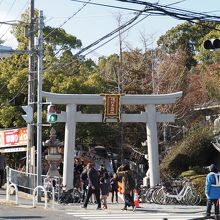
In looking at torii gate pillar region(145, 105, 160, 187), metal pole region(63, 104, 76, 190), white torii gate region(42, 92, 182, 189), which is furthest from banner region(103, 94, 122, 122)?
torii gate pillar region(145, 105, 160, 187)

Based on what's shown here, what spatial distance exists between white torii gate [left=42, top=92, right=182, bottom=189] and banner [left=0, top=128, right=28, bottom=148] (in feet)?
17.1

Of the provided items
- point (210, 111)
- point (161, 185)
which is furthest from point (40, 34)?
point (210, 111)

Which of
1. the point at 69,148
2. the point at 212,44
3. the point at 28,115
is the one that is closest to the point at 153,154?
the point at 69,148

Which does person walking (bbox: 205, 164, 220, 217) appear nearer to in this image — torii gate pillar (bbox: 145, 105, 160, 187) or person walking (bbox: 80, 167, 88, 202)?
person walking (bbox: 80, 167, 88, 202)

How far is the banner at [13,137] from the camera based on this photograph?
94.6ft

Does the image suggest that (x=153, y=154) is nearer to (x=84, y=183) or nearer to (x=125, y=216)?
(x=84, y=183)

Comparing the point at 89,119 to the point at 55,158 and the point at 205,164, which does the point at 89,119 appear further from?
the point at 205,164

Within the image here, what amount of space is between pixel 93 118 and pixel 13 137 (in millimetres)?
7307

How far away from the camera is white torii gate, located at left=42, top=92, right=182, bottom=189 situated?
2350cm

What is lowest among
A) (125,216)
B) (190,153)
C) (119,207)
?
(125,216)

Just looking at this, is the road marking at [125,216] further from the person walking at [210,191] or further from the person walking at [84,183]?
the person walking at [84,183]

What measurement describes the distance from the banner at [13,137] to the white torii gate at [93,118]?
5215 millimetres

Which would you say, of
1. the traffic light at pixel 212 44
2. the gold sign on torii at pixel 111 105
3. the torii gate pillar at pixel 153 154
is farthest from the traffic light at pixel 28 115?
the traffic light at pixel 212 44

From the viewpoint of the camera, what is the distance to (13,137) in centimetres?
3011
